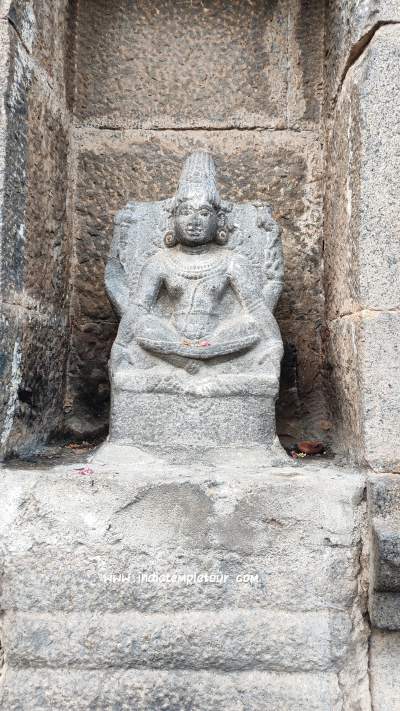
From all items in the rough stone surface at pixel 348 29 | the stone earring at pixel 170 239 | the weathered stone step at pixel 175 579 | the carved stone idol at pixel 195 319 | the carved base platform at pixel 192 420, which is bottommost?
the weathered stone step at pixel 175 579

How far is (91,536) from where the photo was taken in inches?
84.4

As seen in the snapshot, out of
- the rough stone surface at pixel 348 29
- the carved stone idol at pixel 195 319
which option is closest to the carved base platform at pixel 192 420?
the carved stone idol at pixel 195 319

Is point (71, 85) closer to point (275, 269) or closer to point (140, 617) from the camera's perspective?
point (275, 269)

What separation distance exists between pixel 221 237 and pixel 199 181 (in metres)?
0.24

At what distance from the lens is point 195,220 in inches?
103

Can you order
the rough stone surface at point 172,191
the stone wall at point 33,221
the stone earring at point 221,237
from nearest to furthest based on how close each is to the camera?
the stone wall at point 33,221
the stone earring at point 221,237
the rough stone surface at point 172,191

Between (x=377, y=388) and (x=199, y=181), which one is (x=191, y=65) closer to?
(x=199, y=181)

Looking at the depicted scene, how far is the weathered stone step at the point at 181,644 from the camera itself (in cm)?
210

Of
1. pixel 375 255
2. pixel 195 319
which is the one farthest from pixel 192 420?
pixel 375 255

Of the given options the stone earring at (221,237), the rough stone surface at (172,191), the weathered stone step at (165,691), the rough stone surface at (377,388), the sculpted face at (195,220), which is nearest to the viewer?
the weathered stone step at (165,691)

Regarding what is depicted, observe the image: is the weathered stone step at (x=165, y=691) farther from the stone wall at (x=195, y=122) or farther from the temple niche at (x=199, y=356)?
the stone wall at (x=195, y=122)

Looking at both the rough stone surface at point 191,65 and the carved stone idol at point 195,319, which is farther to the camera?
the rough stone surface at point 191,65

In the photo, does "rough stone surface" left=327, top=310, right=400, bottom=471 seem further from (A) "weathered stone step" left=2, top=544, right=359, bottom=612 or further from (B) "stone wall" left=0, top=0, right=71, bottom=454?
(B) "stone wall" left=0, top=0, right=71, bottom=454

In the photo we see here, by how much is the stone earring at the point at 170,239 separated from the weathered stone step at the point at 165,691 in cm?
161
